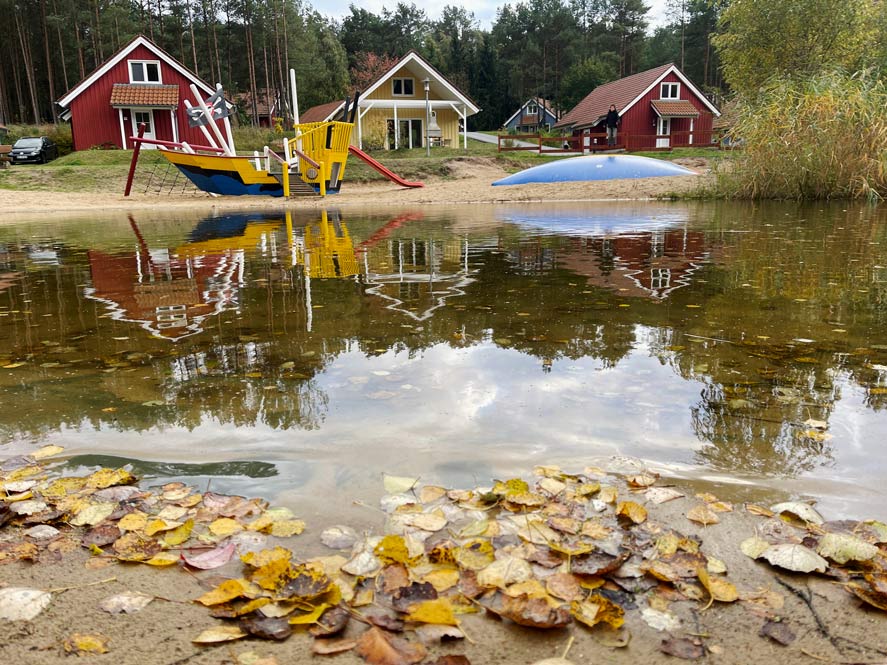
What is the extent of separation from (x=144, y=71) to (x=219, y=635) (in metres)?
36.3

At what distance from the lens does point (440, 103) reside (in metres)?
36.9

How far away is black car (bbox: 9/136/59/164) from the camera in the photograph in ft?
94.5

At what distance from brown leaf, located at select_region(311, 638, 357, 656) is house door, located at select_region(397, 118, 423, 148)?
39.1 meters

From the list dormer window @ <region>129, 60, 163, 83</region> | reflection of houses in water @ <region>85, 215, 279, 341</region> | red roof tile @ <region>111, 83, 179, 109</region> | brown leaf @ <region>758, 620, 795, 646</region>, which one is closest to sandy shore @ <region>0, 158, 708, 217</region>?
reflection of houses in water @ <region>85, 215, 279, 341</region>

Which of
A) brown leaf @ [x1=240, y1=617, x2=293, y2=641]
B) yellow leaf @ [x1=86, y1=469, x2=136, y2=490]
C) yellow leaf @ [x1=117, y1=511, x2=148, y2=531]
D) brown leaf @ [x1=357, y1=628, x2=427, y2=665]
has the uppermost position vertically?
yellow leaf @ [x1=86, y1=469, x2=136, y2=490]

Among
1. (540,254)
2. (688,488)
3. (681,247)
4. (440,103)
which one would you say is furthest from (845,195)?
(440,103)

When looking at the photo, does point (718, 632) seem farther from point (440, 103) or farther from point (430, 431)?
point (440, 103)

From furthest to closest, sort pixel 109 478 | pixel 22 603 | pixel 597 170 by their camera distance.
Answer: pixel 597 170 → pixel 109 478 → pixel 22 603

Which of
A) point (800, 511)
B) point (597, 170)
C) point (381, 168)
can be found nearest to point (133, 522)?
point (800, 511)

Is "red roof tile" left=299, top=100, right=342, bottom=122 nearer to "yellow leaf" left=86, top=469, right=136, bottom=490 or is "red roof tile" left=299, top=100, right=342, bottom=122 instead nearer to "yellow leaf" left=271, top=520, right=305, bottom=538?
"yellow leaf" left=86, top=469, right=136, bottom=490

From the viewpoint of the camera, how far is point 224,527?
1.70 metres

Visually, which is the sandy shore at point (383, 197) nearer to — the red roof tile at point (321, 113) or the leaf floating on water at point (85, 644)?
the leaf floating on water at point (85, 644)

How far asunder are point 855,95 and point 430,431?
14.6 metres

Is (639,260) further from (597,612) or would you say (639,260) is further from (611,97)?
(611,97)
